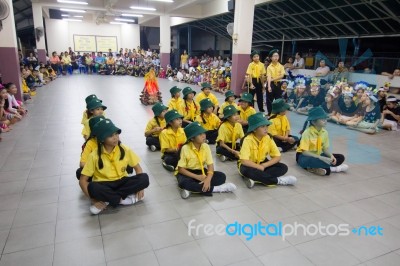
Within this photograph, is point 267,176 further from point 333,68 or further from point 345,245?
point 333,68

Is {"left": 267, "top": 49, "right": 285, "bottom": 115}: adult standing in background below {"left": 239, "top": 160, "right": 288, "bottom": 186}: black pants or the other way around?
the other way around

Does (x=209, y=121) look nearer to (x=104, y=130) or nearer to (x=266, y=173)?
(x=266, y=173)

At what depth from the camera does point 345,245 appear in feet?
7.56

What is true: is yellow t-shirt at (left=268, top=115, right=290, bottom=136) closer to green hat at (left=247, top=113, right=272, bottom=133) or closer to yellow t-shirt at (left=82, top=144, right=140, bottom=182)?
green hat at (left=247, top=113, right=272, bottom=133)

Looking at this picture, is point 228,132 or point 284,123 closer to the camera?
point 228,132

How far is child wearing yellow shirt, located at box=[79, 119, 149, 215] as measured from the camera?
2586 mm

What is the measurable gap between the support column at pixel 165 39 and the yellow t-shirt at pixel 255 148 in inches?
516

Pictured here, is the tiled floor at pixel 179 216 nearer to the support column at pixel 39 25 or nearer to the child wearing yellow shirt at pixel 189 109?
the child wearing yellow shirt at pixel 189 109

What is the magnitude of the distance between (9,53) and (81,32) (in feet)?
46.0

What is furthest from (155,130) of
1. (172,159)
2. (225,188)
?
(225,188)

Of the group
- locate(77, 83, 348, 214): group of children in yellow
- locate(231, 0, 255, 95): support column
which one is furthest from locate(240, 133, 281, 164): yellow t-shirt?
locate(231, 0, 255, 95): support column

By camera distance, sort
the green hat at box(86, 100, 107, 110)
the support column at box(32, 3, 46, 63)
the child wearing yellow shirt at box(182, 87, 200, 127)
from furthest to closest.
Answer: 1. the support column at box(32, 3, 46, 63)
2. the child wearing yellow shirt at box(182, 87, 200, 127)
3. the green hat at box(86, 100, 107, 110)

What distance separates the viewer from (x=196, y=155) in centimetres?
302

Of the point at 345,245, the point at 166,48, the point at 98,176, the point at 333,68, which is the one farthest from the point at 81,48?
the point at 345,245
